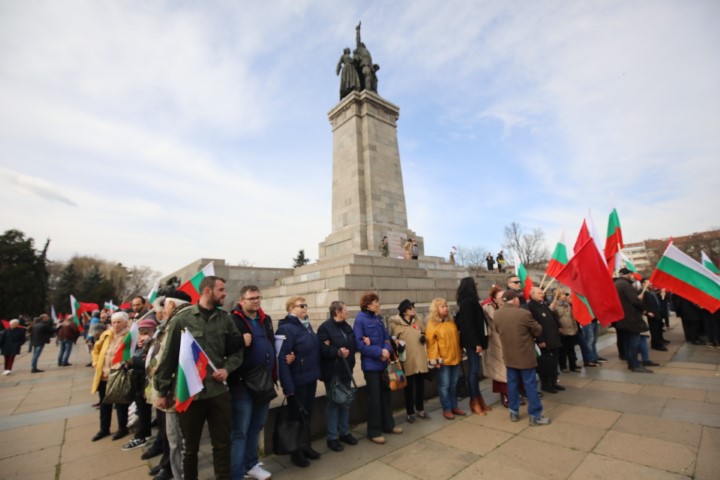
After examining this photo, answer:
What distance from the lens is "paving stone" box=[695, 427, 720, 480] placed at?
2957 mm

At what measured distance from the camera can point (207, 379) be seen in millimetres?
2955

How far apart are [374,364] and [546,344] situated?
11.5 ft

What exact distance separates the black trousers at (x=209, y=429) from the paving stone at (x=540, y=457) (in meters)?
2.72

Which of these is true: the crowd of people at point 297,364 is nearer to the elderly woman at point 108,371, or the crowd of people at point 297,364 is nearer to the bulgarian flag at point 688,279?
the elderly woman at point 108,371

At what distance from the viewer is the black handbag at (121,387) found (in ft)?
14.1

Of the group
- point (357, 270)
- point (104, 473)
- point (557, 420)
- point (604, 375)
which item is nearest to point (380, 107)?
point (357, 270)

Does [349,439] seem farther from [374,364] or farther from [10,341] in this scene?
[10,341]

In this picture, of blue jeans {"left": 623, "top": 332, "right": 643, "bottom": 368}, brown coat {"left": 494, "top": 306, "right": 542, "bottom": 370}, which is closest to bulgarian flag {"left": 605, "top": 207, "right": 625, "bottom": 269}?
blue jeans {"left": 623, "top": 332, "right": 643, "bottom": 368}

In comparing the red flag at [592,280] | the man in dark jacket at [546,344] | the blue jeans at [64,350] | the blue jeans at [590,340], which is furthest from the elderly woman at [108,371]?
the blue jeans at [64,350]

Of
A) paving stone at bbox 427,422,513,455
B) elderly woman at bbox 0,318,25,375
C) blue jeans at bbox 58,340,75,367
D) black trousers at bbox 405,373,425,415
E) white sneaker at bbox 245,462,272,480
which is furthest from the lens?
blue jeans at bbox 58,340,75,367

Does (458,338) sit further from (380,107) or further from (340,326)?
(380,107)

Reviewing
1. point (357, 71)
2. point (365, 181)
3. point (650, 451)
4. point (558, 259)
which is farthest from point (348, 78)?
point (650, 451)

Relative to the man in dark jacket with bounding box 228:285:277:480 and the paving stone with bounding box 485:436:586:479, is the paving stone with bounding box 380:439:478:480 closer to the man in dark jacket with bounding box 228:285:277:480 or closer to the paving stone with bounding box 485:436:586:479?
the paving stone with bounding box 485:436:586:479

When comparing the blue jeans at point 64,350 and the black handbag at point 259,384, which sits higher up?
the black handbag at point 259,384
